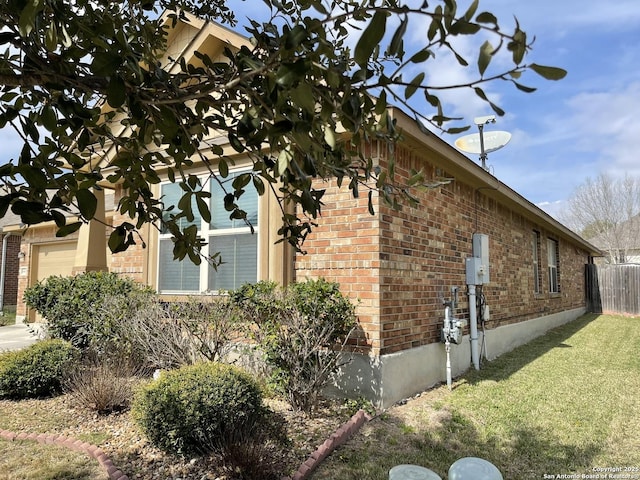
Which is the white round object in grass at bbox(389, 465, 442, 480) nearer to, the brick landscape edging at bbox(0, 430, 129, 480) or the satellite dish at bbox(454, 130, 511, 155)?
the brick landscape edging at bbox(0, 430, 129, 480)

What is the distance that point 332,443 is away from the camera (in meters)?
3.87

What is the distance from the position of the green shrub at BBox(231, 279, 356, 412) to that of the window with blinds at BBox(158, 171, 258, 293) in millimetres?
1134

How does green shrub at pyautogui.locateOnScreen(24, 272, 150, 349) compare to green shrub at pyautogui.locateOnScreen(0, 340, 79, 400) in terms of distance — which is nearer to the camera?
green shrub at pyautogui.locateOnScreen(0, 340, 79, 400)

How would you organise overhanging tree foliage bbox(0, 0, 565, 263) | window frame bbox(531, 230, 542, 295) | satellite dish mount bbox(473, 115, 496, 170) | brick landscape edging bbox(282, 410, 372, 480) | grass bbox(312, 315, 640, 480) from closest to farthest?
overhanging tree foliage bbox(0, 0, 565, 263)
brick landscape edging bbox(282, 410, 372, 480)
grass bbox(312, 315, 640, 480)
satellite dish mount bbox(473, 115, 496, 170)
window frame bbox(531, 230, 542, 295)

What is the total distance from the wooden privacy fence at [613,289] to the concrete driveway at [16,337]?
1997cm

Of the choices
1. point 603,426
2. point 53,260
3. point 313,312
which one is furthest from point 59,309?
point 53,260

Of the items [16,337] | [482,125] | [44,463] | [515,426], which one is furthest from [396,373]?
[16,337]

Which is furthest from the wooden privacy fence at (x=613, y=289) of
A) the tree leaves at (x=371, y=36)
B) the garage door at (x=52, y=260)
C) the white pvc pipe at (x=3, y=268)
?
the white pvc pipe at (x=3, y=268)

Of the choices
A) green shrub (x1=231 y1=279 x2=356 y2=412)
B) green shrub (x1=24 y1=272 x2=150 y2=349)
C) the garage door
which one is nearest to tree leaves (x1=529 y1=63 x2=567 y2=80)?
green shrub (x1=231 y1=279 x2=356 y2=412)

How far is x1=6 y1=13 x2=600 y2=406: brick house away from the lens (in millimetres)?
5078

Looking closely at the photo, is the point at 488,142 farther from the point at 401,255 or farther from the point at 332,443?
the point at 332,443

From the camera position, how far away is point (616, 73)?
31.7 ft

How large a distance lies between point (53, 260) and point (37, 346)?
31.1 ft

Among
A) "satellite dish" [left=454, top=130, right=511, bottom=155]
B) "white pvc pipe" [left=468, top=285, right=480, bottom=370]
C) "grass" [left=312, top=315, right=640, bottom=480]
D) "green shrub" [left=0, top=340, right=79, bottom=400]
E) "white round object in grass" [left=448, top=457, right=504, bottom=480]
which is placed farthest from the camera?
"satellite dish" [left=454, top=130, right=511, bottom=155]
